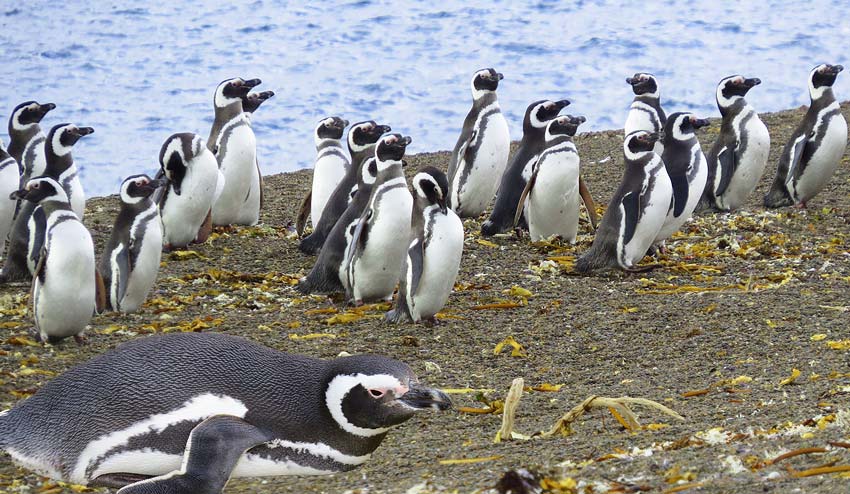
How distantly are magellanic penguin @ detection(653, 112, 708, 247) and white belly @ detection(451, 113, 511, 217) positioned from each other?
1.33 metres

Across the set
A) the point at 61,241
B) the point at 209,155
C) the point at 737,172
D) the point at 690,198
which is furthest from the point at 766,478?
the point at 737,172

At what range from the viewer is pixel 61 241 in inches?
190

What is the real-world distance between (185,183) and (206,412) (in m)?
4.03

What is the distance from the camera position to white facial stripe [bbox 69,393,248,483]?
2936 mm

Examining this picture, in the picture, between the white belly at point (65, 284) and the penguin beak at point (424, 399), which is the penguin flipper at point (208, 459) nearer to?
the penguin beak at point (424, 399)

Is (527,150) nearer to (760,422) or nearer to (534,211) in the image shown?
(534,211)

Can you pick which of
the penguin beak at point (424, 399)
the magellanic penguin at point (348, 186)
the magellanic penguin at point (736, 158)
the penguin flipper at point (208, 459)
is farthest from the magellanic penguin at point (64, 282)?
the magellanic penguin at point (736, 158)

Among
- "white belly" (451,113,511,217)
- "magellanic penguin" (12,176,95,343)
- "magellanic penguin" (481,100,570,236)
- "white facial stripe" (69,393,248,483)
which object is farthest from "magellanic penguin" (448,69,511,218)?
"white facial stripe" (69,393,248,483)

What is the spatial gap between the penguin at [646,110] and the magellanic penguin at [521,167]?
50.4 inches

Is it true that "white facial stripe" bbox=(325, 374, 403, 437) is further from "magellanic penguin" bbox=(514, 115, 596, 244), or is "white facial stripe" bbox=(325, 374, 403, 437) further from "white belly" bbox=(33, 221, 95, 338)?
"magellanic penguin" bbox=(514, 115, 596, 244)

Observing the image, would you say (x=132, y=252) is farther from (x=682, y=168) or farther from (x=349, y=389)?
(x=682, y=168)

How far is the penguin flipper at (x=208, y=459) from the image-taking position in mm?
2723

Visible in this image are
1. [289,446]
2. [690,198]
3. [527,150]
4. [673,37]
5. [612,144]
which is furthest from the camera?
[673,37]

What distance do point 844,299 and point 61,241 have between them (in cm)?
351
